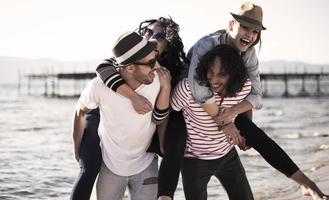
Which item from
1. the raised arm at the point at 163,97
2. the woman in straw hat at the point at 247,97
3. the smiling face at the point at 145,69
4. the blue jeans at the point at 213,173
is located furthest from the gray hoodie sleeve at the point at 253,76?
the smiling face at the point at 145,69

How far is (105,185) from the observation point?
12.5ft

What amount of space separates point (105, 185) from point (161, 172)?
610 millimetres

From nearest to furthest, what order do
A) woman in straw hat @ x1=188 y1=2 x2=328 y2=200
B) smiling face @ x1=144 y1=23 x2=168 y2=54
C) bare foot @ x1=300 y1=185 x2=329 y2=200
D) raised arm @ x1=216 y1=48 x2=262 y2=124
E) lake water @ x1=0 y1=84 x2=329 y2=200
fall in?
bare foot @ x1=300 y1=185 x2=329 y2=200 < woman in straw hat @ x1=188 y1=2 x2=328 y2=200 < raised arm @ x1=216 y1=48 x2=262 y2=124 < smiling face @ x1=144 y1=23 x2=168 y2=54 < lake water @ x1=0 y1=84 x2=329 y2=200

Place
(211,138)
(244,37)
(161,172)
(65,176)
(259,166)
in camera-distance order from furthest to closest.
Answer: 1. (259,166)
2. (65,176)
3. (211,138)
4. (244,37)
5. (161,172)

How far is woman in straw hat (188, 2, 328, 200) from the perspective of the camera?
3463 millimetres

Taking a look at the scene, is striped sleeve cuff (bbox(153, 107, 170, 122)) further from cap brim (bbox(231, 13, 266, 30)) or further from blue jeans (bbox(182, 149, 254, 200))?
cap brim (bbox(231, 13, 266, 30))

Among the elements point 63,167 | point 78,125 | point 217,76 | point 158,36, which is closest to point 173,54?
point 158,36

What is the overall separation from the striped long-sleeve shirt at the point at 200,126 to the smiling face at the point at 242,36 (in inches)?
12.0

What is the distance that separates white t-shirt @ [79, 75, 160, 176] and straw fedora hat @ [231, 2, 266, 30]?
718mm

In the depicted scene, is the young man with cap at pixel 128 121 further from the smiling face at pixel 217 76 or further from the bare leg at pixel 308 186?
the bare leg at pixel 308 186

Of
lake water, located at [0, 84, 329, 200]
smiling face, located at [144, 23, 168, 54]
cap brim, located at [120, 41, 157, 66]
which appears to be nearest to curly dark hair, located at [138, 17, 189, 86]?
smiling face, located at [144, 23, 168, 54]

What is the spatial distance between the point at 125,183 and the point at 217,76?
1.07 metres

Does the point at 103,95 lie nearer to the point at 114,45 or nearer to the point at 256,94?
the point at 114,45

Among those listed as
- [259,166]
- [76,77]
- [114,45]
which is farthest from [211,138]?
[76,77]
